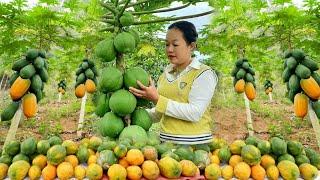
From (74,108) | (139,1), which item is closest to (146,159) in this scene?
(139,1)

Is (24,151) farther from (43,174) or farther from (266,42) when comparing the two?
(266,42)

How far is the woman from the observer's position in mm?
2207

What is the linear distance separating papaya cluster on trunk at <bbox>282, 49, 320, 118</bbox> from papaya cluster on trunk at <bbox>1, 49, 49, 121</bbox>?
2839 mm

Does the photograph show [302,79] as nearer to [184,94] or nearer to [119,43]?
[184,94]

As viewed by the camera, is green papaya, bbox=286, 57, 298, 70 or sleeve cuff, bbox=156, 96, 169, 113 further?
green papaya, bbox=286, 57, 298, 70

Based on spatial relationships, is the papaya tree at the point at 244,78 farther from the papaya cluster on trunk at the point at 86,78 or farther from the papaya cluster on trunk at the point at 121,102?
the papaya cluster on trunk at the point at 121,102

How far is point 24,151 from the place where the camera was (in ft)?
6.43

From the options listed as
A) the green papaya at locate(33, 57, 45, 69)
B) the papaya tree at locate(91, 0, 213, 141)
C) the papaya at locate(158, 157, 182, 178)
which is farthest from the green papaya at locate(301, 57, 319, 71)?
the papaya at locate(158, 157, 182, 178)

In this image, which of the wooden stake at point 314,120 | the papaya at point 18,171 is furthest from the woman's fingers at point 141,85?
the wooden stake at point 314,120

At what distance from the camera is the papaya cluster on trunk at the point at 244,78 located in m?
6.46

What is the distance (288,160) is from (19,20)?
3.82 m

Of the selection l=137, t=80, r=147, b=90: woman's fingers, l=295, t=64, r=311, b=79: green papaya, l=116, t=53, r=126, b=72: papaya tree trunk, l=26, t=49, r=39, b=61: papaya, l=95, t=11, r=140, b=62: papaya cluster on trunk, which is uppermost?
l=95, t=11, r=140, b=62: papaya cluster on trunk

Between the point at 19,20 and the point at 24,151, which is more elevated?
the point at 19,20

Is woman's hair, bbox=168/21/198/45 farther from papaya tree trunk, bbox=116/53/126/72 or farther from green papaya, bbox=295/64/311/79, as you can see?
green papaya, bbox=295/64/311/79
